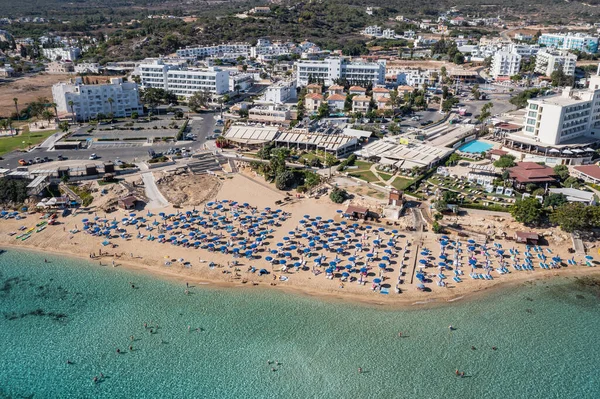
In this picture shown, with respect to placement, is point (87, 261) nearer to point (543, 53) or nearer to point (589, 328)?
point (589, 328)

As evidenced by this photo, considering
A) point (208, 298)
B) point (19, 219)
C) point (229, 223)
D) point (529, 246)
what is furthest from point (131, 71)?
point (529, 246)

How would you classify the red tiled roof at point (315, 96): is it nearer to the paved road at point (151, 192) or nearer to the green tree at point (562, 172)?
the paved road at point (151, 192)

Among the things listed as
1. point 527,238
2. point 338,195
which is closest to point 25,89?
point 338,195

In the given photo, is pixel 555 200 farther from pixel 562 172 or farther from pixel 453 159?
pixel 453 159

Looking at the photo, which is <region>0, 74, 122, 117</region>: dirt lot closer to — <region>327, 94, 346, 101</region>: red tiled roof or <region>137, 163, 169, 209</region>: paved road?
<region>137, 163, 169, 209</region>: paved road

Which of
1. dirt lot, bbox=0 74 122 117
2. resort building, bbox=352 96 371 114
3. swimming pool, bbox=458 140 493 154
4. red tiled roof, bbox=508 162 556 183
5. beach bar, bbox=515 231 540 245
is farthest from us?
dirt lot, bbox=0 74 122 117

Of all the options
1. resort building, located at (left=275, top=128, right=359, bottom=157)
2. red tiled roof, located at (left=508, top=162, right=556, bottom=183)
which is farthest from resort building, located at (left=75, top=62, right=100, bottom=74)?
red tiled roof, located at (left=508, top=162, right=556, bottom=183)

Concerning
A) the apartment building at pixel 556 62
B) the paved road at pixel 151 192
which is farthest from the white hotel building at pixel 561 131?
the apartment building at pixel 556 62
